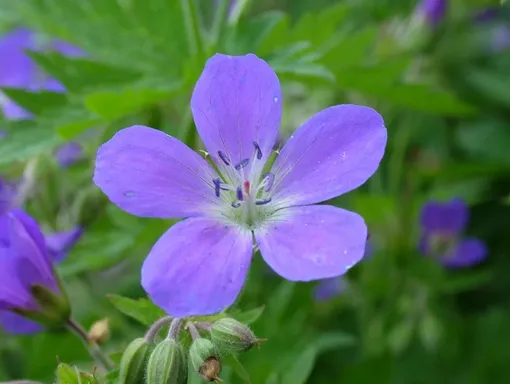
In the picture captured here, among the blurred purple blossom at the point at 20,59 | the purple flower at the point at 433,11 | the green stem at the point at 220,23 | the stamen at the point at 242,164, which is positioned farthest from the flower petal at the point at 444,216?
the blurred purple blossom at the point at 20,59

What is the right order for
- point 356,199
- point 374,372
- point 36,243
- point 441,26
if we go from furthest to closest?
point 441,26
point 356,199
point 374,372
point 36,243

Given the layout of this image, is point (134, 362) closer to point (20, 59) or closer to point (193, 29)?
point (193, 29)

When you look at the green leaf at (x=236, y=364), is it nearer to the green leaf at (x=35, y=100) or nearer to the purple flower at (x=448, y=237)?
the green leaf at (x=35, y=100)

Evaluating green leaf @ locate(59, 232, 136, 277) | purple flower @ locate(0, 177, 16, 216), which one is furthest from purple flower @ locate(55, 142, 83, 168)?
green leaf @ locate(59, 232, 136, 277)

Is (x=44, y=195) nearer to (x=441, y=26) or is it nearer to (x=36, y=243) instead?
(x=36, y=243)

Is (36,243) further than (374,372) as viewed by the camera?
No

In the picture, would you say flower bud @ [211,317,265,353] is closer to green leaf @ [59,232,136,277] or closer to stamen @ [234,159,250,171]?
stamen @ [234,159,250,171]

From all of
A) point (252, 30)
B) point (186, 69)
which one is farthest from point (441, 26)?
point (186, 69)
